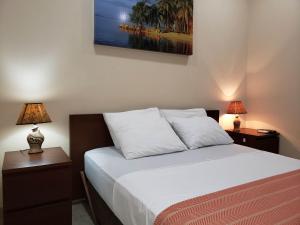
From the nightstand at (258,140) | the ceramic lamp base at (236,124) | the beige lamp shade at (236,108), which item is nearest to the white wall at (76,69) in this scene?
the beige lamp shade at (236,108)

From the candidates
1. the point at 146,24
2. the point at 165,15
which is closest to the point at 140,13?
the point at 146,24

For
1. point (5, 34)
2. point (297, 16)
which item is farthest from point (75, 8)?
point (297, 16)

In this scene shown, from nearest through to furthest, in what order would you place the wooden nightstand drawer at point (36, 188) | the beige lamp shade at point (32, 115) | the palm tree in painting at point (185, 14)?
the wooden nightstand drawer at point (36, 188) → the beige lamp shade at point (32, 115) → the palm tree in painting at point (185, 14)

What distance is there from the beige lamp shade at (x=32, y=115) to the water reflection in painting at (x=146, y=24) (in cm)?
85

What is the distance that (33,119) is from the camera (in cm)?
184

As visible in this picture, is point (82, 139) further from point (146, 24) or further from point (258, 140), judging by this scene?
point (258, 140)

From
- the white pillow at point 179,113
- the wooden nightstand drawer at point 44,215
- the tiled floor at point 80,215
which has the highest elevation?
the white pillow at point 179,113

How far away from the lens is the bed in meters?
1.25

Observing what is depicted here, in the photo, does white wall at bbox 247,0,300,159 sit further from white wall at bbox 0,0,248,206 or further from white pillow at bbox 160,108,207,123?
white pillow at bbox 160,108,207,123

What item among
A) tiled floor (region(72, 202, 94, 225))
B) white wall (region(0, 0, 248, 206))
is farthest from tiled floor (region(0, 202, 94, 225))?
white wall (region(0, 0, 248, 206))

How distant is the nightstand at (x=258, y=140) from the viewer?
2833 millimetres

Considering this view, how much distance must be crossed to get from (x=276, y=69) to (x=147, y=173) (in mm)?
2465

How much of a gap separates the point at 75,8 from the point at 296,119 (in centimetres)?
278

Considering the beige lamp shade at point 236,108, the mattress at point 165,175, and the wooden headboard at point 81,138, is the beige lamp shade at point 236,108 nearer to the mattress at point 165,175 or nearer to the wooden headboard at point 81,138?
the mattress at point 165,175
